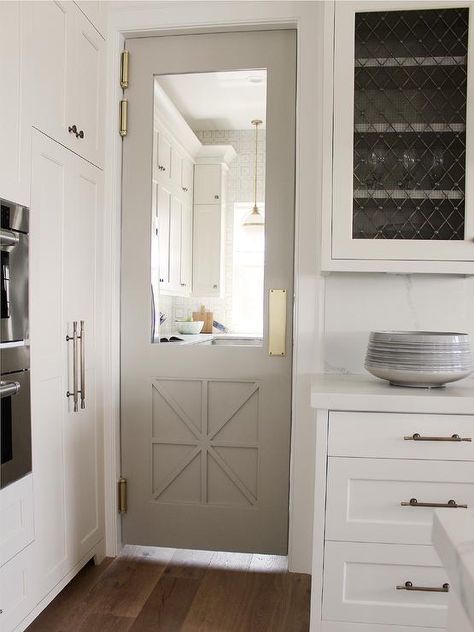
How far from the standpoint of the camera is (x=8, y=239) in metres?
1.56

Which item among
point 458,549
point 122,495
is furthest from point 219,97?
point 458,549

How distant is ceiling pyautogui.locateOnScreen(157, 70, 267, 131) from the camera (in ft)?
7.51

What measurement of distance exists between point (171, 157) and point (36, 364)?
111 cm

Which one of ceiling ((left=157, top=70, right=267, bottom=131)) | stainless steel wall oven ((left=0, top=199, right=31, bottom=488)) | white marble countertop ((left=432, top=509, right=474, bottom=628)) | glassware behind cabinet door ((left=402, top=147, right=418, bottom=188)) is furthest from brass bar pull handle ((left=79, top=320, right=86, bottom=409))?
white marble countertop ((left=432, top=509, right=474, bottom=628))

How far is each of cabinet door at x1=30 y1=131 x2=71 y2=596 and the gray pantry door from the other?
0.45m

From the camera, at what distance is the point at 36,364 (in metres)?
1.75

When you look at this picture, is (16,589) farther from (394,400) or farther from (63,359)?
(394,400)

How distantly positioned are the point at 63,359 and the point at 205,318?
64 centimetres

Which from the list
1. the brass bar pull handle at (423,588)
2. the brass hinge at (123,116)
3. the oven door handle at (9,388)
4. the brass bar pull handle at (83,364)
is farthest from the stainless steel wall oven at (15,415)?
the brass bar pull handle at (423,588)

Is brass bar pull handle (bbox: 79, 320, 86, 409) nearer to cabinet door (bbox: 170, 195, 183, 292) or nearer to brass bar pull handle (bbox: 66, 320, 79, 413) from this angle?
brass bar pull handle (bbox: 66, 320, 79, 413)

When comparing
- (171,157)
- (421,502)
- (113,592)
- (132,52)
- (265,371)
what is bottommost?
(113,592)

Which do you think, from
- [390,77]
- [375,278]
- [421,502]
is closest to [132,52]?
[390,77]

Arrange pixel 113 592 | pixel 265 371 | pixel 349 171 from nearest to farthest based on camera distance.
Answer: pixel 349 171 → pixel 113 592 → pixel 265 371

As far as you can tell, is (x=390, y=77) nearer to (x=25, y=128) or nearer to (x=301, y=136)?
(x=301, y=136)
